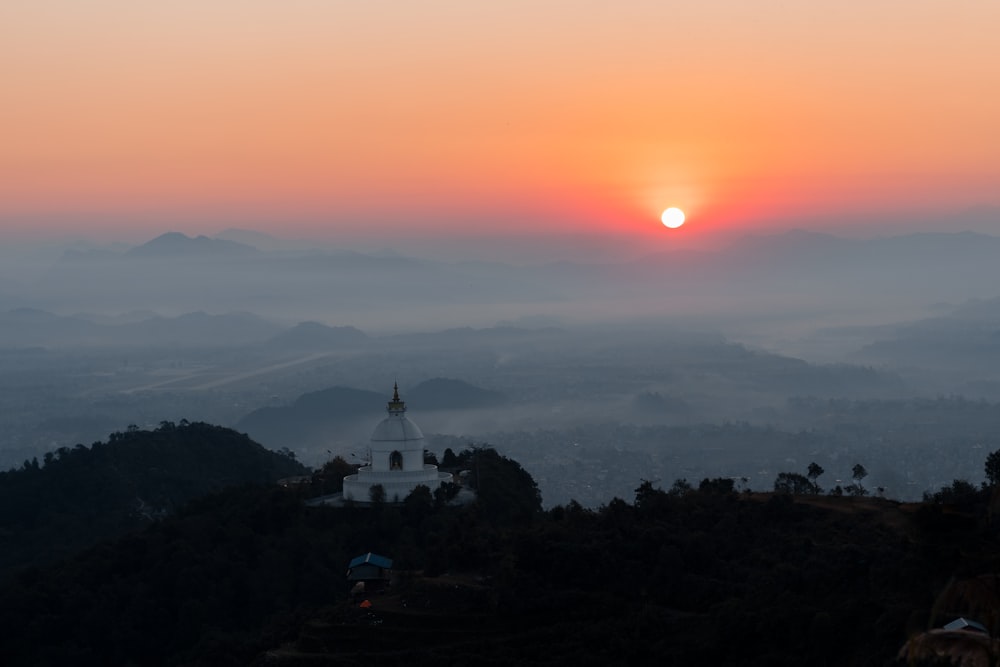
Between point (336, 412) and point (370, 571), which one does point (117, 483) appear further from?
point (336, 412)

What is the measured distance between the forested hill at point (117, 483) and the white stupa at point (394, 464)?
406 inches

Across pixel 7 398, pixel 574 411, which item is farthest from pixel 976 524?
pixel 7 398

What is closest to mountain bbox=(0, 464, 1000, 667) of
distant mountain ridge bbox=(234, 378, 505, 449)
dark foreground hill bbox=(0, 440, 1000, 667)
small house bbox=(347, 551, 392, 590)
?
dark foreground hill bbox=(0, 440, 1000, 667)

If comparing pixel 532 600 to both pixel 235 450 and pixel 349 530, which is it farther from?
pixel 235 450

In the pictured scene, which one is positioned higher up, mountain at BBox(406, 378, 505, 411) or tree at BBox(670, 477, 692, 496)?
mountain at BBox(406, 378, 505, 411)

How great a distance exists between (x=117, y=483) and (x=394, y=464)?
51.1ft

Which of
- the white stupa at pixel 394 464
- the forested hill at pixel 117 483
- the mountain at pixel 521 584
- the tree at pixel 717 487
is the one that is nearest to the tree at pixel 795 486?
the tree at pixel 717 487

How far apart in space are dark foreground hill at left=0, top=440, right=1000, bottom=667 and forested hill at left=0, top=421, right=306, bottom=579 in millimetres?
8802

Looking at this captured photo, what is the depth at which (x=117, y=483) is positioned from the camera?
4641cm

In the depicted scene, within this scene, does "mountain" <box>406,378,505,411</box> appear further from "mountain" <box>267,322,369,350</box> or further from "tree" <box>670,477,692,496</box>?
"mountain" <box>267,322,369,350</box>

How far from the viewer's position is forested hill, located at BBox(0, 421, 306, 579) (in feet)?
141

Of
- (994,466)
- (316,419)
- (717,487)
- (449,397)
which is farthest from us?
(449,397)

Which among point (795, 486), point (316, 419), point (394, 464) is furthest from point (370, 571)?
point (316, 419)

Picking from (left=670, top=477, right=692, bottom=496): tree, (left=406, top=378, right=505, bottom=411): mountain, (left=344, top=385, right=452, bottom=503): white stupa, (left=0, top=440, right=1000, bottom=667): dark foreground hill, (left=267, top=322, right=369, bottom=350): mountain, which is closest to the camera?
(left=0, top=440, right=1000, bottom=667): dark foreground hill
